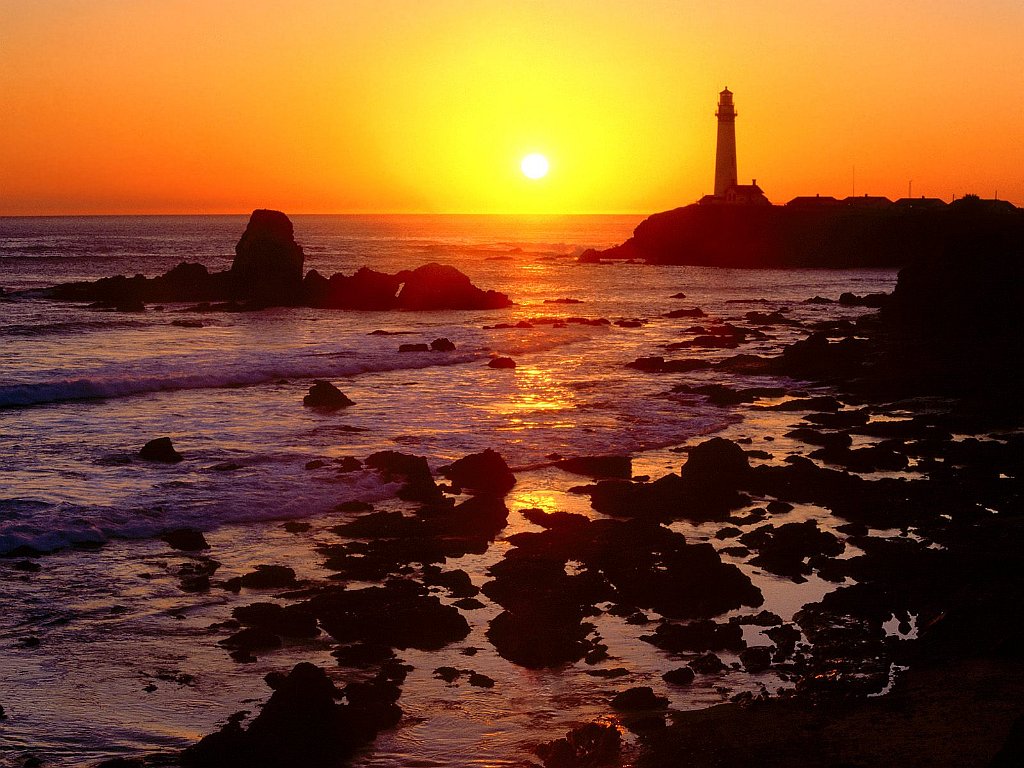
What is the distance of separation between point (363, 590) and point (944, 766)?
7.15 metres

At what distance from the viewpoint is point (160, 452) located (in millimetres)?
20953

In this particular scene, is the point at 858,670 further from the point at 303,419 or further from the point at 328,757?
the point at 303,419

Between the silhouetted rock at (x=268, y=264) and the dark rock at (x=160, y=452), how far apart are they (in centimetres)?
4196

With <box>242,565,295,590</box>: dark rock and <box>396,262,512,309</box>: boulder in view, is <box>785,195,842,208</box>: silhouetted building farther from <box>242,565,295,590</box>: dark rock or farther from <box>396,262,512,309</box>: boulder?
<box>242,565,295,590</box>: dark rock

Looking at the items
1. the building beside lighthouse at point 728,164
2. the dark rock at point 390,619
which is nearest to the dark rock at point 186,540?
the dark rock at point 390,619

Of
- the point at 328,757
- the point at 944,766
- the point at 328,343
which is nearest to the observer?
the point at 944,766

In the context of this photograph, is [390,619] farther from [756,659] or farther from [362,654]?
[756,659]

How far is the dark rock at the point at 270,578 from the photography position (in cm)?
1395

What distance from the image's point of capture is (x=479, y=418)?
26531 mm

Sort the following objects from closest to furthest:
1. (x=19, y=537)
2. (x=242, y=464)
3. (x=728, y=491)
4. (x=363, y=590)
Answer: (x=363, y=590)
(x=19, y=537)
(x=728, y=491)
(x=242, y=464)

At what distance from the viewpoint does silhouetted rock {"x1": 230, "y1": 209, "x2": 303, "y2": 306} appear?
63219 millimetres

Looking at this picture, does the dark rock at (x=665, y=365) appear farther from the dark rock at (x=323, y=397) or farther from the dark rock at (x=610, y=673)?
the dark rock at (x=610, y=673)

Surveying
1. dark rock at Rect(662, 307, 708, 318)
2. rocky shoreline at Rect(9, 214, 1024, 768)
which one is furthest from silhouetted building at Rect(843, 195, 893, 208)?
rocky shoreline at Rect(9, 214, 1024, 768)

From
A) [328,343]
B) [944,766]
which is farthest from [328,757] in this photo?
[328,343]
